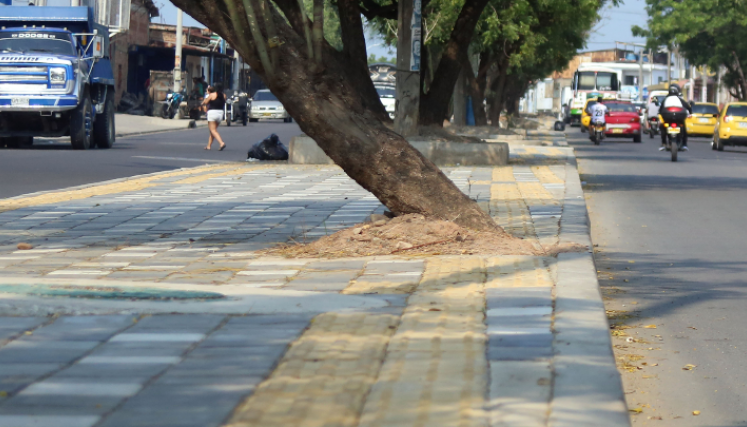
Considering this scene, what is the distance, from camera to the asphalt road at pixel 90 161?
15.9 metres

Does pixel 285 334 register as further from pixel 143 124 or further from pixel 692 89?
pixel 692 89

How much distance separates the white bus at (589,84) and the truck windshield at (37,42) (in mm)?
46675

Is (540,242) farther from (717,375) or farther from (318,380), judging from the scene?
(318,380)

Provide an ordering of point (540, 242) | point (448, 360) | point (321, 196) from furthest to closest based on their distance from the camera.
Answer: point (321, 196) → point (540, 242) → point (448, 360)

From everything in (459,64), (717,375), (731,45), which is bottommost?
(717,375)

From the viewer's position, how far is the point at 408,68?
813 inches

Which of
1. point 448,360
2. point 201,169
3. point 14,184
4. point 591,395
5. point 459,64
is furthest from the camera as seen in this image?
point 459,64

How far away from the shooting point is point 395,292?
21.8 feet

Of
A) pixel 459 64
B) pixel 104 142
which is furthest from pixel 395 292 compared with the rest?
pixel 104 142

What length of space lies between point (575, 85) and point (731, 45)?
1294 centimetres

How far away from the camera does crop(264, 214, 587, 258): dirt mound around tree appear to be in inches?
324

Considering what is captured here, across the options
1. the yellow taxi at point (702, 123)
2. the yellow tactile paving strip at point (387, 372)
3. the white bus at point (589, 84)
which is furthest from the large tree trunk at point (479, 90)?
the yellow tactile paving strip at point (387, 372)

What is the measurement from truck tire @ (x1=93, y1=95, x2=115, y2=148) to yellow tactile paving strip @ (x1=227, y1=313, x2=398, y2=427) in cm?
2085

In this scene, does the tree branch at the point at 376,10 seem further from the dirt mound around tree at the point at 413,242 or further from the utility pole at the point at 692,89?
the utility pole at the point at 692,89
